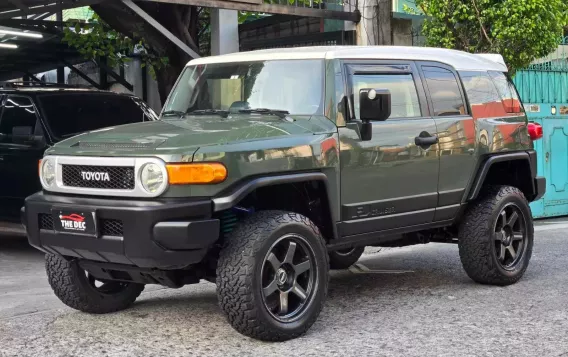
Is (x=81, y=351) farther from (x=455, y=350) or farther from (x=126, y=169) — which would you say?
(x=455, y=350)

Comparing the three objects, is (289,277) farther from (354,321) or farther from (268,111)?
(268,111)

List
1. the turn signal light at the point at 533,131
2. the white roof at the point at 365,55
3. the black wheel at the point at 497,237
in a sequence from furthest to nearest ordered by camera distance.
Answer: the turn signal light at the point at 533,131, the black wheel at the point at 497,237, the white roof at the point at 365,55

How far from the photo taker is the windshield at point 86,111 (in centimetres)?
832

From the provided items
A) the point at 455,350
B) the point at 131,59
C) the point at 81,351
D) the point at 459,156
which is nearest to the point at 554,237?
the point at 459,156

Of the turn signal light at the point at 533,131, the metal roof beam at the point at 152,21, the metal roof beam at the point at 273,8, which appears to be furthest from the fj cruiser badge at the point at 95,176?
the metal roof beam at the point at 152,21

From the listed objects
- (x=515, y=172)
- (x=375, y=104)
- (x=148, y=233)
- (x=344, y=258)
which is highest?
(x=375, y=104)

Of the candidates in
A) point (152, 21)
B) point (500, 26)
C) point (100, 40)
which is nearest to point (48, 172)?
point (152, 21)

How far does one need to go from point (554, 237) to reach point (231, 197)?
248 inches

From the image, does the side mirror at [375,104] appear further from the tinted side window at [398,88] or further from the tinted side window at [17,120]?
the tinted side window at [17,120]

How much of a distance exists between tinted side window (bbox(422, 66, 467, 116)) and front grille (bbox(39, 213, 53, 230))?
3.10 m

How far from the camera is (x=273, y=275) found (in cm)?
507

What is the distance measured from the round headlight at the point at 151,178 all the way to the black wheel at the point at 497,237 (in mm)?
3041

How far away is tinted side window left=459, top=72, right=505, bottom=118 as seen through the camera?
264 inches

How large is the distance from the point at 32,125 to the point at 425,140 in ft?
14.3
